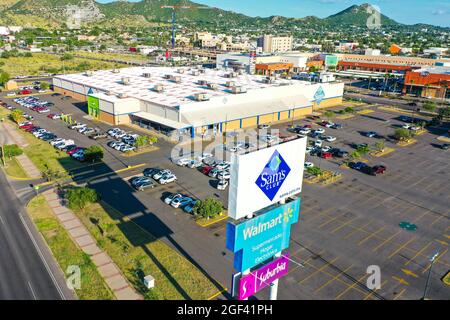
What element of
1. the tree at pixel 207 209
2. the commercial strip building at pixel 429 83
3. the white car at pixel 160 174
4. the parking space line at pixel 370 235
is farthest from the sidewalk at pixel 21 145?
the commercial strip building at pixel 429 83

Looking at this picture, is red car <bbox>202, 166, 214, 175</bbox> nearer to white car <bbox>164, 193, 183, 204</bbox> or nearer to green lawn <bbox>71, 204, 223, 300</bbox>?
white car <bbox>164, 193, 183, 204</bbox>

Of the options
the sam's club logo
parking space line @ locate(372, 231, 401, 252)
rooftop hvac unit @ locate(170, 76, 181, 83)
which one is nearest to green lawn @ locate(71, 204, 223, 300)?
the sam's club logo

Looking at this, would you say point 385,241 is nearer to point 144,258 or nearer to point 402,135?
point 144,258

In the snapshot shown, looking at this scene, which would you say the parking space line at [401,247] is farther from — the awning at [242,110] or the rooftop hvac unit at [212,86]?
the rooftop hvac unit at [212,86]

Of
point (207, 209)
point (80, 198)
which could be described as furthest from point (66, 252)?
point (207, 209)

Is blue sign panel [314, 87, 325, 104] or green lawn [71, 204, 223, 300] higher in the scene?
blue sign panel [314, 87, 325, 104]

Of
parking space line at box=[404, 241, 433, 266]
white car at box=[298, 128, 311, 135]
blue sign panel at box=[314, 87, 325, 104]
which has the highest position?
blue sign panel at box=[314, 87, 325, 104]

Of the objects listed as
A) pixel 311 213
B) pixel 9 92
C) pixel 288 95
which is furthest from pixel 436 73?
pixel 9 92
